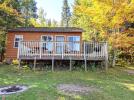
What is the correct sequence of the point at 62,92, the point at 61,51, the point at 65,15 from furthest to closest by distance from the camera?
1. the point at 65,15
2. the point at 61,51
3. the point at 62,92

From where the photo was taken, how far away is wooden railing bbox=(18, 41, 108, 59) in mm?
17452

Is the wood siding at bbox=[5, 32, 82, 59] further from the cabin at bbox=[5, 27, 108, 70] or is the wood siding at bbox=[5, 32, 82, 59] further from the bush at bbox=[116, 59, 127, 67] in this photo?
the bush at bbox=[116, 59, 127, 67]

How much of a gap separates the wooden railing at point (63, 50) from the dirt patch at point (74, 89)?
5800mm

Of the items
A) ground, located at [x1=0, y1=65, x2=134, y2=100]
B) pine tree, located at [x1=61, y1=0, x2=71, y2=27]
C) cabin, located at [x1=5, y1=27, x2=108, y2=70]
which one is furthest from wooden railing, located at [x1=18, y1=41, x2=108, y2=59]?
pine tree, located at [x1=61, y1=0, x2=71, y2=27]

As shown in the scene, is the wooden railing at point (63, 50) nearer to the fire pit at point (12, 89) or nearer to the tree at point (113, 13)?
the tree at point (113, 13)

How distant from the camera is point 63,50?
57.7 ft

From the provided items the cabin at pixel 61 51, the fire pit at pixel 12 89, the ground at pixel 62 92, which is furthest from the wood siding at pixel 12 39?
the fire pit at pixel 12 89

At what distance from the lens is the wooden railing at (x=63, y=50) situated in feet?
57.3

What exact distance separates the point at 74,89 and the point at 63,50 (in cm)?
669

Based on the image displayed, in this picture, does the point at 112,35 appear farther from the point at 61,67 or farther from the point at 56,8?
the point at 56,8

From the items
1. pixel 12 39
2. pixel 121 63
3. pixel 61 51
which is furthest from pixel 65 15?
pixel 61 51

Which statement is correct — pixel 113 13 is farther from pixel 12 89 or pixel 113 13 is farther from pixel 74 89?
pixel 12 89

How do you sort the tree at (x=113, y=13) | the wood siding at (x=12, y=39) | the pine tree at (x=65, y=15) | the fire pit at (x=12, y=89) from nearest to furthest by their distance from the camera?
the fire pit at (x=12, y=89) → the tree at (x=113, y=13) → the wood siding at (x=12, y=39) → the pine tree at (x=65, y=15)

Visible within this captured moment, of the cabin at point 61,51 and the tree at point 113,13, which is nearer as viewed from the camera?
the cabin at point 61,51
